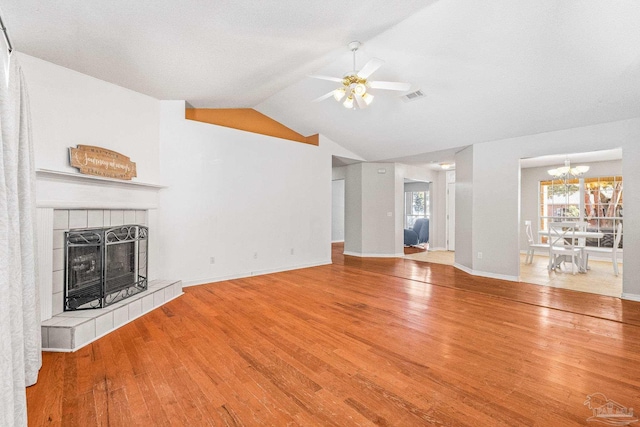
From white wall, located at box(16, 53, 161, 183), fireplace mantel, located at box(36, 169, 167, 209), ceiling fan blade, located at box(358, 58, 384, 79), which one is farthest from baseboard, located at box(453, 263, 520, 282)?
white wall, located at box(16, 53, 161, 183)

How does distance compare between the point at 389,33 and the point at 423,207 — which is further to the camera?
the point at 423,207

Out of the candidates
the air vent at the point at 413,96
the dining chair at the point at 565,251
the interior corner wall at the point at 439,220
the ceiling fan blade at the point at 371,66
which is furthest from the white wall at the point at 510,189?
the ceiling fan blade at the point at 371,66

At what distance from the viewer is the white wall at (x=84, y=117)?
9.61ft

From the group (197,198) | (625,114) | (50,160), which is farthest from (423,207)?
(50,160)

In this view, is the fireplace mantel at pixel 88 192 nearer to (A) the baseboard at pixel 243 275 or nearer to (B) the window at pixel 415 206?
(A) the baseboard at pixel 243 275

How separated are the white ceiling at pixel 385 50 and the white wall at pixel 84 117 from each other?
0.15 meters

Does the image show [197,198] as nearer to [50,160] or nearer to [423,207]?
[50,160]

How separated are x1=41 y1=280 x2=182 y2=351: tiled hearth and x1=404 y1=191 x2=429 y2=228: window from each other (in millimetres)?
9390

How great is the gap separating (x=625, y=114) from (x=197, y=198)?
20.7 ft

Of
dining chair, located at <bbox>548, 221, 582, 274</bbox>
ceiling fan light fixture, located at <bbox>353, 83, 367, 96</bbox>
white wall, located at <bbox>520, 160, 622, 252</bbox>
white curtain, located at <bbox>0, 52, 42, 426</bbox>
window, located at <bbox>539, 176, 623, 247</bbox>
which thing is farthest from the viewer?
white wall, located at <bbox>520, 160, 622, 252</bbox>

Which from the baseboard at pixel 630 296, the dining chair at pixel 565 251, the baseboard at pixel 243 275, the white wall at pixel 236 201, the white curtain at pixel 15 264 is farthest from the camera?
the dining chair at pixel 565 251

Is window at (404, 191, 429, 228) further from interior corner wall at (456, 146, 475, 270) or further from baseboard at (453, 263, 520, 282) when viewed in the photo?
baseboard at (453, 263, 520, 282)

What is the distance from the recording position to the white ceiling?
8.33 ft

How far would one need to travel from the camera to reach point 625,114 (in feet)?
12.6
